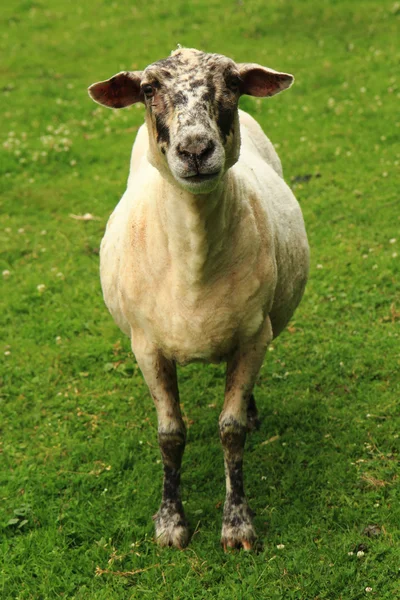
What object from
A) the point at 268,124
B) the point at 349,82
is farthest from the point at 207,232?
the point at 349,82

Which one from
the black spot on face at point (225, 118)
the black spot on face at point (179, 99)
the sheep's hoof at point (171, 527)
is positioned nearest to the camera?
the black spot on face at point (179, 99)

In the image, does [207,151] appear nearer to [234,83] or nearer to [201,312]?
[234,83]

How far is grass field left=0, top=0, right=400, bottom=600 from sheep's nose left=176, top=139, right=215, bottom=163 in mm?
2517

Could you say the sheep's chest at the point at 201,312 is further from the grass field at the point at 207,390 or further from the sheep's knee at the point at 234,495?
the grass field at the point at 207,390

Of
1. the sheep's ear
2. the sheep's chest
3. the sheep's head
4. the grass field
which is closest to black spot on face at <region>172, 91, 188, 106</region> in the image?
the sheep's head

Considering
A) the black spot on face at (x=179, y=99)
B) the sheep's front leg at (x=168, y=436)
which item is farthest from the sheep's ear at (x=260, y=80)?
the sheep's front leg at (x=168, y=436)

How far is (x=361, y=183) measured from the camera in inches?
417

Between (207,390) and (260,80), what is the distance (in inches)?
124

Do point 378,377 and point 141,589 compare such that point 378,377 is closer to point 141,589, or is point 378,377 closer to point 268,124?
point 141,589

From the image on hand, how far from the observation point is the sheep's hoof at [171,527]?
5496mm

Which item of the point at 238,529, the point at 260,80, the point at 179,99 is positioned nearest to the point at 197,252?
the point at 179,99

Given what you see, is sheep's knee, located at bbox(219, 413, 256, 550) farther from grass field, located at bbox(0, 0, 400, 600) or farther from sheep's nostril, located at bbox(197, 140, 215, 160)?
sheep's nostril, located at bbox(197, 140, 215, 160)

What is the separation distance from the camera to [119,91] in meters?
5.05

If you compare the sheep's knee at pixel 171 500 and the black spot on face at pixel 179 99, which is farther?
the sheep's knee at pixel 171 500
